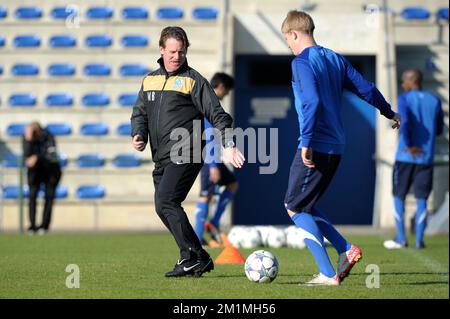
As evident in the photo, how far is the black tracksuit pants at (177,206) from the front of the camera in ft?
27.3

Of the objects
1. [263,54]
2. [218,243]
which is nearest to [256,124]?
[263,54]

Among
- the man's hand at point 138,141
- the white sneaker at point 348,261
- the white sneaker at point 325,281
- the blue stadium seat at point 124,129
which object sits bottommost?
the white sneaker at point 325,281

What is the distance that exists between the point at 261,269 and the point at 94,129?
42.5 ft

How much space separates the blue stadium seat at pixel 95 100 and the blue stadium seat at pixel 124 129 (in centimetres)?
64

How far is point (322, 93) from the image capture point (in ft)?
25.4

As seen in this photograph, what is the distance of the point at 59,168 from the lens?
18641mm

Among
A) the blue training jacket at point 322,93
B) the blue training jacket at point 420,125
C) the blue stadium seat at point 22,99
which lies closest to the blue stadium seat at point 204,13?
the blue stadium seat at point 22,99

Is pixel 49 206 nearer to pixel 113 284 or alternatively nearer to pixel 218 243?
pixel 218 243

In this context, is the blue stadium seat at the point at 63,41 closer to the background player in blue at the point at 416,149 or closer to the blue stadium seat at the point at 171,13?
the blue stadium seat at the point at 171,13

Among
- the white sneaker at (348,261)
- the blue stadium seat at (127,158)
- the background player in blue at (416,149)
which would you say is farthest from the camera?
the blue stadium seat at (127,158)

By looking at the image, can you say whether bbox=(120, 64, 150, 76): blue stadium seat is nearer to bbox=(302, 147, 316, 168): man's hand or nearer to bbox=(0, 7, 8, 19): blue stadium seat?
bbox=(0, 7, 8, 19): blue stadium seat

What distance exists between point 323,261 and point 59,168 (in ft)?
37.8

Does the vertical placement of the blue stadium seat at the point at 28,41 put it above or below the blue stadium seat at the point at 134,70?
above

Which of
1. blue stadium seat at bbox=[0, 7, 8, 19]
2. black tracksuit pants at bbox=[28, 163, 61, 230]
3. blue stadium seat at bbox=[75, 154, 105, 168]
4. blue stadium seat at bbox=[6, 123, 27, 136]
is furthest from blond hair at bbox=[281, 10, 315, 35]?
blue stadium seat at bbox=[0, 7, 8, 19]
